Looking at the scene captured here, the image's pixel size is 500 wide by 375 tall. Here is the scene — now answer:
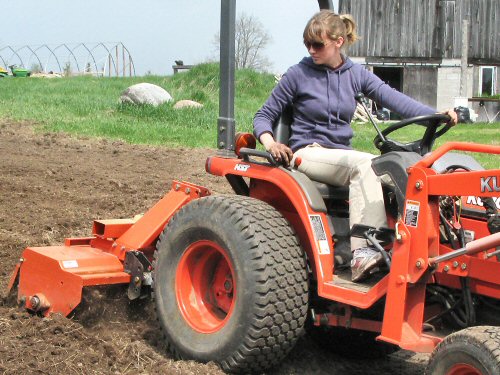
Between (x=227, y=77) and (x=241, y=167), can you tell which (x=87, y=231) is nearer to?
(x=227, y=77)

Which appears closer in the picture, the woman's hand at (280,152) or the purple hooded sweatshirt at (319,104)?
the woman's hand at (280,152)

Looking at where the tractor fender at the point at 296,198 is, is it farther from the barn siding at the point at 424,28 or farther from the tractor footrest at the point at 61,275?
the barn siding at the point at 424,28

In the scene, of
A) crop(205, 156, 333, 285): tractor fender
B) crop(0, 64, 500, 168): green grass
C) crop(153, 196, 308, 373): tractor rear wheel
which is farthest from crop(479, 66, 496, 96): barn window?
crop(153, 196, 308, 373): tractor rear wheel

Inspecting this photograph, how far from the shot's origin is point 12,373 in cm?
384

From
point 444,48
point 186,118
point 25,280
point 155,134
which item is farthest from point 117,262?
point 444,48

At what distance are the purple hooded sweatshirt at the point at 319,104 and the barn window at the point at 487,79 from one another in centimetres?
2597

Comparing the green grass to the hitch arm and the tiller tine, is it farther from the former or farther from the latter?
A: the hitch arm

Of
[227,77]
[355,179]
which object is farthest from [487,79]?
[355,179]

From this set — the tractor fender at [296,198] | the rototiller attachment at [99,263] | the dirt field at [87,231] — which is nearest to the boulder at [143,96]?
the dirt field at [87,231]

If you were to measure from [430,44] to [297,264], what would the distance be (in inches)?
1038

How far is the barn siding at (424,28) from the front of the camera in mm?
29047

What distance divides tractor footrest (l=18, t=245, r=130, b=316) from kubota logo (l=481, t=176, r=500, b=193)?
80.7 inches

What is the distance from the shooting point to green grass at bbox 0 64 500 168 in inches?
479

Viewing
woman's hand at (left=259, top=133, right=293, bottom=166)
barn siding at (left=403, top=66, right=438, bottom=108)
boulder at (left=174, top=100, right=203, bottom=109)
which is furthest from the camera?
barn siding at (left=403, top=66, right=438, bottom=108)
